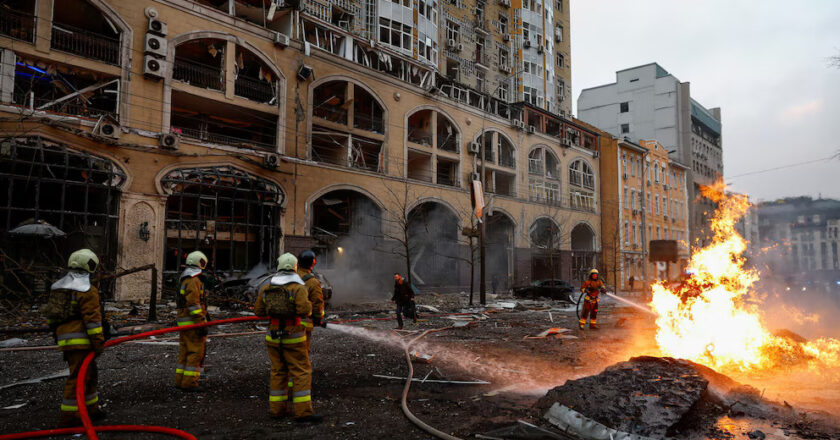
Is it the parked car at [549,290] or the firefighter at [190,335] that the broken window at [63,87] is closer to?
the firefighter at [190,335]

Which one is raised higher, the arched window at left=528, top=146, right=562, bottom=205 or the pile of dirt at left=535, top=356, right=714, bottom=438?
the arched window at left=528, top=146, right=562, bottom=205

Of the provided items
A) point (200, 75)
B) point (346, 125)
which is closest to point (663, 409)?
point (346, 125)

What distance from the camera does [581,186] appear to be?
46.4 m

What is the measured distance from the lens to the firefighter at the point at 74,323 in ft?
17.1

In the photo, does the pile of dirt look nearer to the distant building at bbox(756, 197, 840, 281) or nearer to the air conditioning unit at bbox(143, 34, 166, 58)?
the air conditioning unit at bbox(143, 34, 166, 58)

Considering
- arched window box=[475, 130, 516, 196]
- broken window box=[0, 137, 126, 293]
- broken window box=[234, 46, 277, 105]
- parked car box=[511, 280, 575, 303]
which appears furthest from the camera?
arched window box=[475, 130, 516, 196]

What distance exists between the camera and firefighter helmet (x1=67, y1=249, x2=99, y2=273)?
5.40 metres

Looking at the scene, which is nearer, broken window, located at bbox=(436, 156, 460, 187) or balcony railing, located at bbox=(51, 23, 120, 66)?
balcony railing, located at bbox=(51, 23, 120, 66)

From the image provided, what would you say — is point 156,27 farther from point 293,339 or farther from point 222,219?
point 293,339

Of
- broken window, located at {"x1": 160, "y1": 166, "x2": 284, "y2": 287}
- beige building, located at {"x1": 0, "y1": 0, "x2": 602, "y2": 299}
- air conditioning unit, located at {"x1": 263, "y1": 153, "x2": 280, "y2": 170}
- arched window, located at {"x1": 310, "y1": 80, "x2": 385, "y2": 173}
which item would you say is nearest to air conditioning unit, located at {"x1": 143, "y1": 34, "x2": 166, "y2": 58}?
beige building, located at {"x1": 0, "y1": 0, "x2": 602, "y2": 299}

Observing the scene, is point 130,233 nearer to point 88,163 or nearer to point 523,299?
point 88,163

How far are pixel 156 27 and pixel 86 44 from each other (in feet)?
10.9

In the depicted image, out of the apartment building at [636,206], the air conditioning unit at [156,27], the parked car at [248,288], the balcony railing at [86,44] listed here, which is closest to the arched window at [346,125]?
the air conditioning unit at [156,27]

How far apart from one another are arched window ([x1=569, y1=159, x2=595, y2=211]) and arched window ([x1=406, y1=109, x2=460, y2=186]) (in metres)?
15.4
